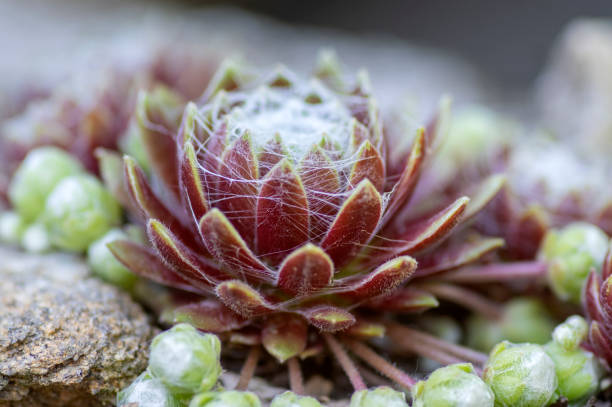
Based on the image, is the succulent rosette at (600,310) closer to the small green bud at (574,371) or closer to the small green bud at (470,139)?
the small green bud at (574,371)

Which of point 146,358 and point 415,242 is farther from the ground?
point 415,242

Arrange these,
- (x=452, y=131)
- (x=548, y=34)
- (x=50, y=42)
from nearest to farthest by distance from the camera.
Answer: (x=452, y=131) → (x=50, y=42) → (x=548, y=34)

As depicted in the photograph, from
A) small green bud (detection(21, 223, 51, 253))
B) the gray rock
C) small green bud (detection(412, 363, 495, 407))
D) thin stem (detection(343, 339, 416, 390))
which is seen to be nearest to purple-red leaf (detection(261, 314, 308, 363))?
thin stem (detection(343, 339, 416, 390))

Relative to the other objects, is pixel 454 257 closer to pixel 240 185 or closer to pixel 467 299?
pixel 467 299

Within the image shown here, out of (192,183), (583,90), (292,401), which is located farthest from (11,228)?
(583,90)

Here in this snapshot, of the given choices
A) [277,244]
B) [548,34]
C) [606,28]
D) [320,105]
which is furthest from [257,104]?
[548,34]

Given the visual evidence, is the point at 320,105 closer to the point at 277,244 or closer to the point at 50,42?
the point at 277,244

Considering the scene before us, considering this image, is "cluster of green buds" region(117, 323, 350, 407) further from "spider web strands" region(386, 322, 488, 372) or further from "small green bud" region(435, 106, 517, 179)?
"small green bud" region(435, 106, 517, 179)

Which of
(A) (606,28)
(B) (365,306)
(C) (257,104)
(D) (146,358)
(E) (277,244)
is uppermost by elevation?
(A) (606,28)
